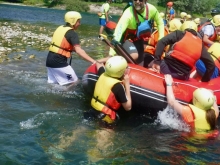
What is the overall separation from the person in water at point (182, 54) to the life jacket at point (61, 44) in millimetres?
1896

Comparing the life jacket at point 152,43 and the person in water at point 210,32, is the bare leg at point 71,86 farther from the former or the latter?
the person in water at point 210,32

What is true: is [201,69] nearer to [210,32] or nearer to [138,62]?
[138,62]

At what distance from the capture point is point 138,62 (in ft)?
21.9

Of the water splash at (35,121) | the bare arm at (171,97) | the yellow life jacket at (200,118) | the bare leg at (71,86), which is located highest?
the bare arm at (171,97)

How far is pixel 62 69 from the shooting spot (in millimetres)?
6621

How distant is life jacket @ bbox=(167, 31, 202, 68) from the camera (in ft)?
17.1

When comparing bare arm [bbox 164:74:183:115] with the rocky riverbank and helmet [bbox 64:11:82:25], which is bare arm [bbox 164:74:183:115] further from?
the rocky riverbank

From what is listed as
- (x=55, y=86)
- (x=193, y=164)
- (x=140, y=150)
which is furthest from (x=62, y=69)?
(x=193, y=164)

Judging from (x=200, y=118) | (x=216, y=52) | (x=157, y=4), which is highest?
(x=216, y=52)

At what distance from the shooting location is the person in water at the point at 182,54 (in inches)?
206

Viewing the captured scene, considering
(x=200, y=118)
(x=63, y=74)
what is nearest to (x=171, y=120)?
(x=200, y=118)

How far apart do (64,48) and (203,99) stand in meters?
3.05

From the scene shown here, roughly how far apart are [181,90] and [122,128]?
115cm

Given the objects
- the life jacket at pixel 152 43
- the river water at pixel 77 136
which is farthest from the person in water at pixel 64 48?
the life jacket at pixel 152 43
